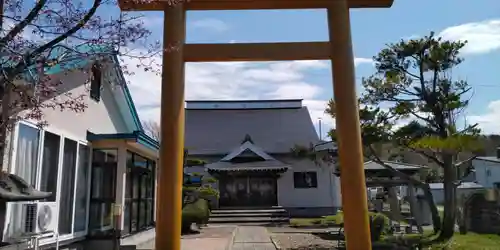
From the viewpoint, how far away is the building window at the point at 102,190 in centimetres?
824

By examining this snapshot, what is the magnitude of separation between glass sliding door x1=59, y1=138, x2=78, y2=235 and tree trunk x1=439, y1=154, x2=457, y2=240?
9085 mm

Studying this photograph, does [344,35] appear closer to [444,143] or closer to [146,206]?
[444,143]

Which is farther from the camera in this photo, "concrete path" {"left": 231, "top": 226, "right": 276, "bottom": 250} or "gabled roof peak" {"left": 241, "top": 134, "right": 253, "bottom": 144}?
"gabled roof peak" {"left": 241, "top": 134, "right": 253, "bottom": 144}

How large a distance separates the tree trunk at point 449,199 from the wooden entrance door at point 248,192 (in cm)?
1303

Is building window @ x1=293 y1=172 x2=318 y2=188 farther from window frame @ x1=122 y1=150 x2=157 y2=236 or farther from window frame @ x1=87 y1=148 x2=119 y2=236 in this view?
window frame @ x1=87 y1=148 x2=119 y2=236

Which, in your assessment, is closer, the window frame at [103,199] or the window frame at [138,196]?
the window frame at [103,199]

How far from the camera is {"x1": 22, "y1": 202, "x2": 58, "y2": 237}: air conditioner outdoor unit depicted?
5.51 m

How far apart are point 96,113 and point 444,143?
8.36 metres

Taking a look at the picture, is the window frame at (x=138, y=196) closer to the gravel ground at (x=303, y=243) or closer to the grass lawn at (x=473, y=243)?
the gravel ground at (x=303, y=243)

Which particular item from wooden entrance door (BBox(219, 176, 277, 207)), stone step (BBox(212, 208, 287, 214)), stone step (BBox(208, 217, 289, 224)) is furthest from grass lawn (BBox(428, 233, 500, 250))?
wooden entrance door (BBox(219, 176, 277, 207))

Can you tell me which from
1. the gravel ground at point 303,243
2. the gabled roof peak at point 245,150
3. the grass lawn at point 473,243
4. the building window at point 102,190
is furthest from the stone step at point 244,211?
the building window at point 102,190

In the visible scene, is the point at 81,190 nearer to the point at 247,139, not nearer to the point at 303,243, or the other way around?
the point at 303,243

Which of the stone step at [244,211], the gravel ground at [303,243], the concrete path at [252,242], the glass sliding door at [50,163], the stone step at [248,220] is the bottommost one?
the gravel ground at [303,243]

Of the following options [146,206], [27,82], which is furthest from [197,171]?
[27,82]
